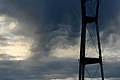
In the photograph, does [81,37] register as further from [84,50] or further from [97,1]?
[97,1]

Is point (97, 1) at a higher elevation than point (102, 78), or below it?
higher

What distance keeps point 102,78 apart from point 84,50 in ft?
18.1

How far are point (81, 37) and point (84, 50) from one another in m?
2.31

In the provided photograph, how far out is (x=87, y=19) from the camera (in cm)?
6981

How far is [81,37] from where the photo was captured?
6981cm

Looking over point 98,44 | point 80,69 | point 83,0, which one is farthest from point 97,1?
point 80,69

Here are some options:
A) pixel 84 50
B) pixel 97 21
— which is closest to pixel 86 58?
pixel 84 50

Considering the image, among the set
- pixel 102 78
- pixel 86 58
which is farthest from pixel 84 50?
pixel 102 78

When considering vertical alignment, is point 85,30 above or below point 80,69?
above

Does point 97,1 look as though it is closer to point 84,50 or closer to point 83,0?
point 83,0

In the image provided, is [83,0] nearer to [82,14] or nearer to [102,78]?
[82,14]

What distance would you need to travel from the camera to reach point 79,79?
6906cm

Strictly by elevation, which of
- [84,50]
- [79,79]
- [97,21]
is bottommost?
[79,79]

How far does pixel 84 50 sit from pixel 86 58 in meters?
1.35
